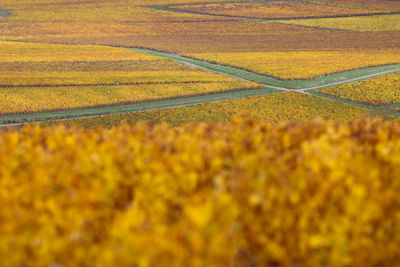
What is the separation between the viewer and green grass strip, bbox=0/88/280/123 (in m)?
44.6

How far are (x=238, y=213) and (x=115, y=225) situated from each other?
162cm

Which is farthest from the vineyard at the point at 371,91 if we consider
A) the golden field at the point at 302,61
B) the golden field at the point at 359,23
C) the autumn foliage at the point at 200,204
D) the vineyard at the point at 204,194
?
the golden field at the point at 359,23

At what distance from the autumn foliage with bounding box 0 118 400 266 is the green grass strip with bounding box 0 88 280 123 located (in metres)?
37.0

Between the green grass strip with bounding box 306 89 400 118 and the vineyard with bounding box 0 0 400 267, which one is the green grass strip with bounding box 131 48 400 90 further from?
the vineyard with bounding box 0 0 400 267

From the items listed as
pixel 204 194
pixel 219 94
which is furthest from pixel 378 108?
pixel 204 194

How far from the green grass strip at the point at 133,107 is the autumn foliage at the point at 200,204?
37035 millimetres

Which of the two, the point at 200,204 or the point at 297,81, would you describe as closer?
the point at 200,204

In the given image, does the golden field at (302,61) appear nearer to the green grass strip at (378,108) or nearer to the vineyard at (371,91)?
the vineyard at (371,91)

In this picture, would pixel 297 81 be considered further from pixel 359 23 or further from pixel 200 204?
pixel 359 23

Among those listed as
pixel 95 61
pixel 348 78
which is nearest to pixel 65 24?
pixel 95 61

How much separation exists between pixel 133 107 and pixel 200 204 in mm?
43719

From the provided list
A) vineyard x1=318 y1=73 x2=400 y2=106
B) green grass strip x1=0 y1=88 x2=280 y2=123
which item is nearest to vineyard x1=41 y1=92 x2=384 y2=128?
green grass strip x1=0 y1=88 x2=280 y2=123

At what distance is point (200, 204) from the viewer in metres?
7.16

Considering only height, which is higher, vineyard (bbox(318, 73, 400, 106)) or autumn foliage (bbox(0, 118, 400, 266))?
autumn foliage (bbox(0, 118, 400, 266))
